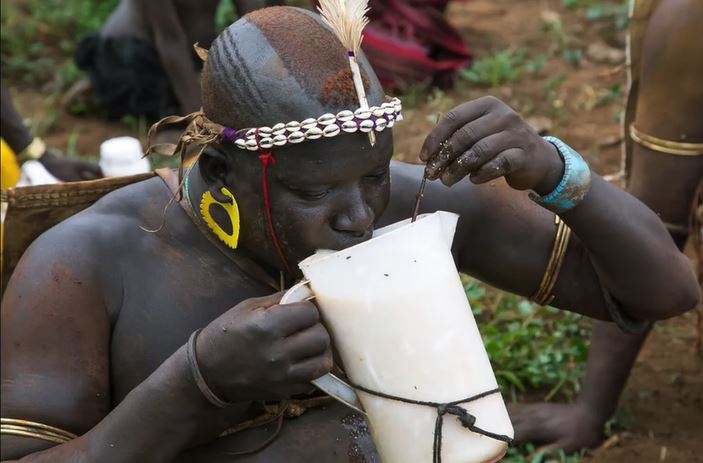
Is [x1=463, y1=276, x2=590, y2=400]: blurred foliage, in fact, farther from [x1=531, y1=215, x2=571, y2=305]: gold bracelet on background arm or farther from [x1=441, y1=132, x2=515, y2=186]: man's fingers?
[x1=441, y1=132, x2=515, y2=186]: man's fingers

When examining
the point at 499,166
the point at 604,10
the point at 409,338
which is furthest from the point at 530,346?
the point at 604,10

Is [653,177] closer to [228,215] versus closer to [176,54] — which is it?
[228,215]

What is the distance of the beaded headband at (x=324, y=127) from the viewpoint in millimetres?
2262

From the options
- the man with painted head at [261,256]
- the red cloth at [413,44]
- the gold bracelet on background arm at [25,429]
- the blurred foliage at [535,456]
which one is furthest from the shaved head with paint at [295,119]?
the red cloth at [413,44]

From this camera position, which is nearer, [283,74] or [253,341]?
[253,341]

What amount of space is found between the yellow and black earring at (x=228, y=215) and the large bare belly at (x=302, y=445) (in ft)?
1.48

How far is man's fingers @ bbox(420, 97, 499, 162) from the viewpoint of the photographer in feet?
7.66

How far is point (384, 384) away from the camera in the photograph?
213 cm

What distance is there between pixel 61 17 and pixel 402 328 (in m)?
6.27

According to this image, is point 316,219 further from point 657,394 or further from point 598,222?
point 657,394

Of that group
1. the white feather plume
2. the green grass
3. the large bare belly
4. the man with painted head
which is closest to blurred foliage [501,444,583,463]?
the green grass

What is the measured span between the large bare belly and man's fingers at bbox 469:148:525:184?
68 cm

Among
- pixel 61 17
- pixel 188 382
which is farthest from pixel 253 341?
pixel 61 17

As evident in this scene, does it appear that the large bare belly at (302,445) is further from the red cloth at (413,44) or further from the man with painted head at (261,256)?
the red cloth at (413,44)
